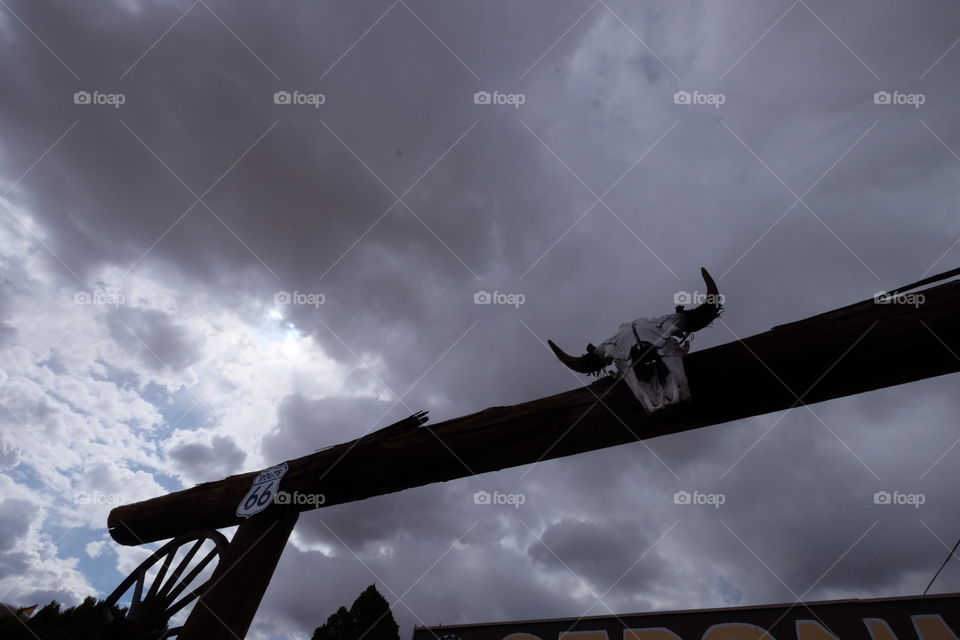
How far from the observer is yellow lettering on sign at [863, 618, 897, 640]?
6.25 metres

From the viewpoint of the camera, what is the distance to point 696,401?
9.06ft

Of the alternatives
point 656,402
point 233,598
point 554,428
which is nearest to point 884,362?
point 656,402

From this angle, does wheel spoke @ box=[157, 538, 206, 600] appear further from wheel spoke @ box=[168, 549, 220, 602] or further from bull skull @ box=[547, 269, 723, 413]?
bull skull @ box=[547, 269, 723, 413]

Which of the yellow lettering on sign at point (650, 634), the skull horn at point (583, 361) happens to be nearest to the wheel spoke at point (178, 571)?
the skull horn at point (583, 361)

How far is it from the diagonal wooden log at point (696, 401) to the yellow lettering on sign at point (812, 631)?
5.86m

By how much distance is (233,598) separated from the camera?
3.70 meters

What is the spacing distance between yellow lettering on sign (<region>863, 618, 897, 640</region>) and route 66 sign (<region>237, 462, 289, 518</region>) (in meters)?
7.50

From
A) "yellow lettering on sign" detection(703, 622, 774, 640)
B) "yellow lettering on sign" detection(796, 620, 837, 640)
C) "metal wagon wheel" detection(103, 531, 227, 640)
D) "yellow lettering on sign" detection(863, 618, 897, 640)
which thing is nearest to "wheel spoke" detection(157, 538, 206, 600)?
"metal wagon wheel" detection(103, 531, 227, 640)

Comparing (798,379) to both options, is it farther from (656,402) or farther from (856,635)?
(856,635)

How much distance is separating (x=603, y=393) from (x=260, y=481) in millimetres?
3163

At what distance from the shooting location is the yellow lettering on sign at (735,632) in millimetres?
6590

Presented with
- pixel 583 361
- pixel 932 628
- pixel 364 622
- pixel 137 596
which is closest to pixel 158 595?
pixel 137 596

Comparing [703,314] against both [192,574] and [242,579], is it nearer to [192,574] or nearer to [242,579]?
[242,579]

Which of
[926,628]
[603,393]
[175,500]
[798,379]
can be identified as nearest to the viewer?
[798,379]
